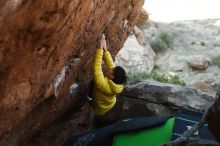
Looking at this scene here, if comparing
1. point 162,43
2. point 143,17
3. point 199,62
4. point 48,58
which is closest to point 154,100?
point 48,58

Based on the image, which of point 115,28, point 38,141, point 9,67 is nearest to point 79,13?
point 9,67

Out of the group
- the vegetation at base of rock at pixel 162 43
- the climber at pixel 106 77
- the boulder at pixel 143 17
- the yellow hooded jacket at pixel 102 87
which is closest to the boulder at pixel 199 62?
the vegetation at base of rock at pixel 162 43

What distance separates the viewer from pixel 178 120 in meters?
7.03

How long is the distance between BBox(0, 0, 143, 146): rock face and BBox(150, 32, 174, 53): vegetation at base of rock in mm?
10131

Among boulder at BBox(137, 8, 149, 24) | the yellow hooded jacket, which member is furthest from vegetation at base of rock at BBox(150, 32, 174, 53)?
the yellow hooded jacket

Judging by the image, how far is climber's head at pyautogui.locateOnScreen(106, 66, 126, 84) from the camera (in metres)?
6.74

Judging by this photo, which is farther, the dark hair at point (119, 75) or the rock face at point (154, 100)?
the rock face at point (154, 100)

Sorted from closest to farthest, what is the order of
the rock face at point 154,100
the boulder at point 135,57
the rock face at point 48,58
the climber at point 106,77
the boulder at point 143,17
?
the rock face at point 48,58
the climber at point 106,77
the rock face at point 154,100
the boulder at point 135,57
the boulder at point 143,17

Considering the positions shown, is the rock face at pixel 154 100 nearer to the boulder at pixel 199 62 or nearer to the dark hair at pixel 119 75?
the dark hair at pixel 119 75

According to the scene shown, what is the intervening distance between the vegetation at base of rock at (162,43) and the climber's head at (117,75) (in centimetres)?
1140

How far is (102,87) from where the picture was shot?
676 cm

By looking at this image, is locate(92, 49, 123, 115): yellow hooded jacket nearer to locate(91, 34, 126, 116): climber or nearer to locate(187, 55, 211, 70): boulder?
locate(91, 34, 126, 116): climber

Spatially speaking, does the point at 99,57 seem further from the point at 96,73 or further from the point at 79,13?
the point at 79,13

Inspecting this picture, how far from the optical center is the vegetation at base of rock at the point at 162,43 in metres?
18.0
